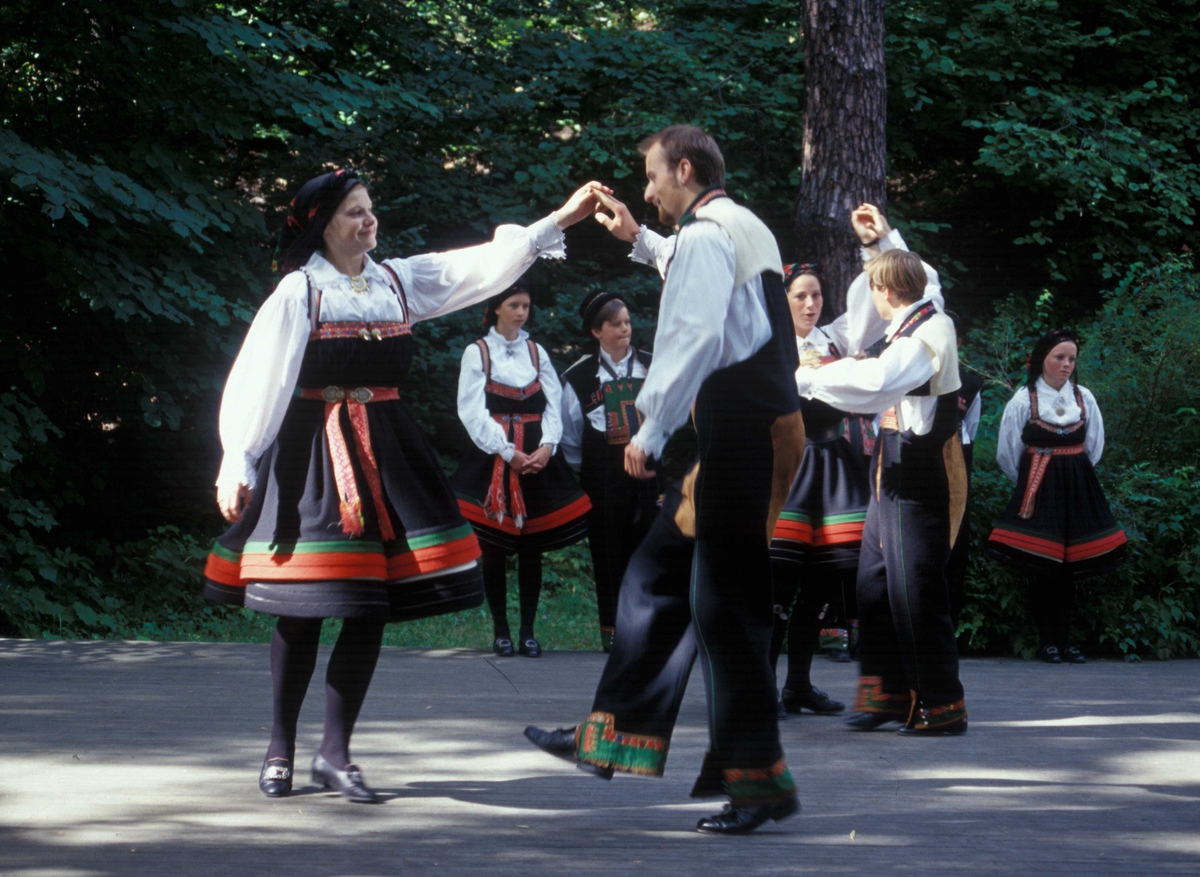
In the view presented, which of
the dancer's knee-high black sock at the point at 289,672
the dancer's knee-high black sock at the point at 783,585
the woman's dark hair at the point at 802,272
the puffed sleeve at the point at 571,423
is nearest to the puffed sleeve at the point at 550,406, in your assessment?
the puffed sleeve at the point at 571,423

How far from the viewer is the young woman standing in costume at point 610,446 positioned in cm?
707

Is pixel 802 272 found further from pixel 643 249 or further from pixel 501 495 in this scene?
pixel 501 495

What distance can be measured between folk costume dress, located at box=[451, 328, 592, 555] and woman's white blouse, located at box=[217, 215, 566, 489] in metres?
2.59

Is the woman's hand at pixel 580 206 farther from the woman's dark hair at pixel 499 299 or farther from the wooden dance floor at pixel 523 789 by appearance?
the woman's dark hair at pixel 499 299

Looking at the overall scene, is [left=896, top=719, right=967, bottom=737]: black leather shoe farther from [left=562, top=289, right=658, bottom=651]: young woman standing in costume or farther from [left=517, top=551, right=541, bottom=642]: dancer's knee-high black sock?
[left=517, top=551, right=541, bottom=642]: dancer's knee-high black sock

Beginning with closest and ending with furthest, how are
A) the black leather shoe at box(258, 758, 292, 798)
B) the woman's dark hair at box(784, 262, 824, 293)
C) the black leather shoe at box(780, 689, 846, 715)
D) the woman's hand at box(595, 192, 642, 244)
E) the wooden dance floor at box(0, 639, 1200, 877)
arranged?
the wooden dance floor at box(0, 639, 1200, 877), the black leather shoe at box(258, 758, 292, 798), the woman's hand at box(595, 192, 642, 244), the black leather shoe at box(780, 689, 846, 715), the woman's dark hair at box(784, 262, 824, 293)

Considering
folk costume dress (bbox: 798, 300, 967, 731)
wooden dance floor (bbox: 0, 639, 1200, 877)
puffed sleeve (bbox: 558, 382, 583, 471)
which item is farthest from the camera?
puffed sleeve (bbox: 558, 382, 583, 471)

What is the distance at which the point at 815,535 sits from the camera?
222 inches

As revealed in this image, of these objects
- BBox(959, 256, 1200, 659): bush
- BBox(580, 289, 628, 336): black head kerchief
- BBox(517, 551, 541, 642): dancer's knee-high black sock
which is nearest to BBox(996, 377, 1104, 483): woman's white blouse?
BBox(959, 256, 1200, 659): bush

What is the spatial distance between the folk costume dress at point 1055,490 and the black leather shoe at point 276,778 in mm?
4387

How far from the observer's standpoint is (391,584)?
3844 mm

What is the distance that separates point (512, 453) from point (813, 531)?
1833mm

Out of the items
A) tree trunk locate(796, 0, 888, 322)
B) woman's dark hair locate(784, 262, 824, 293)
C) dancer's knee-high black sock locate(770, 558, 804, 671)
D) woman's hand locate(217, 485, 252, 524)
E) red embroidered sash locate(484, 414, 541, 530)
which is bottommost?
dancer's knee-high black sock locate(770, 558, 804, 671)

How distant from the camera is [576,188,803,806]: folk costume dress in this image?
11.4 feet
